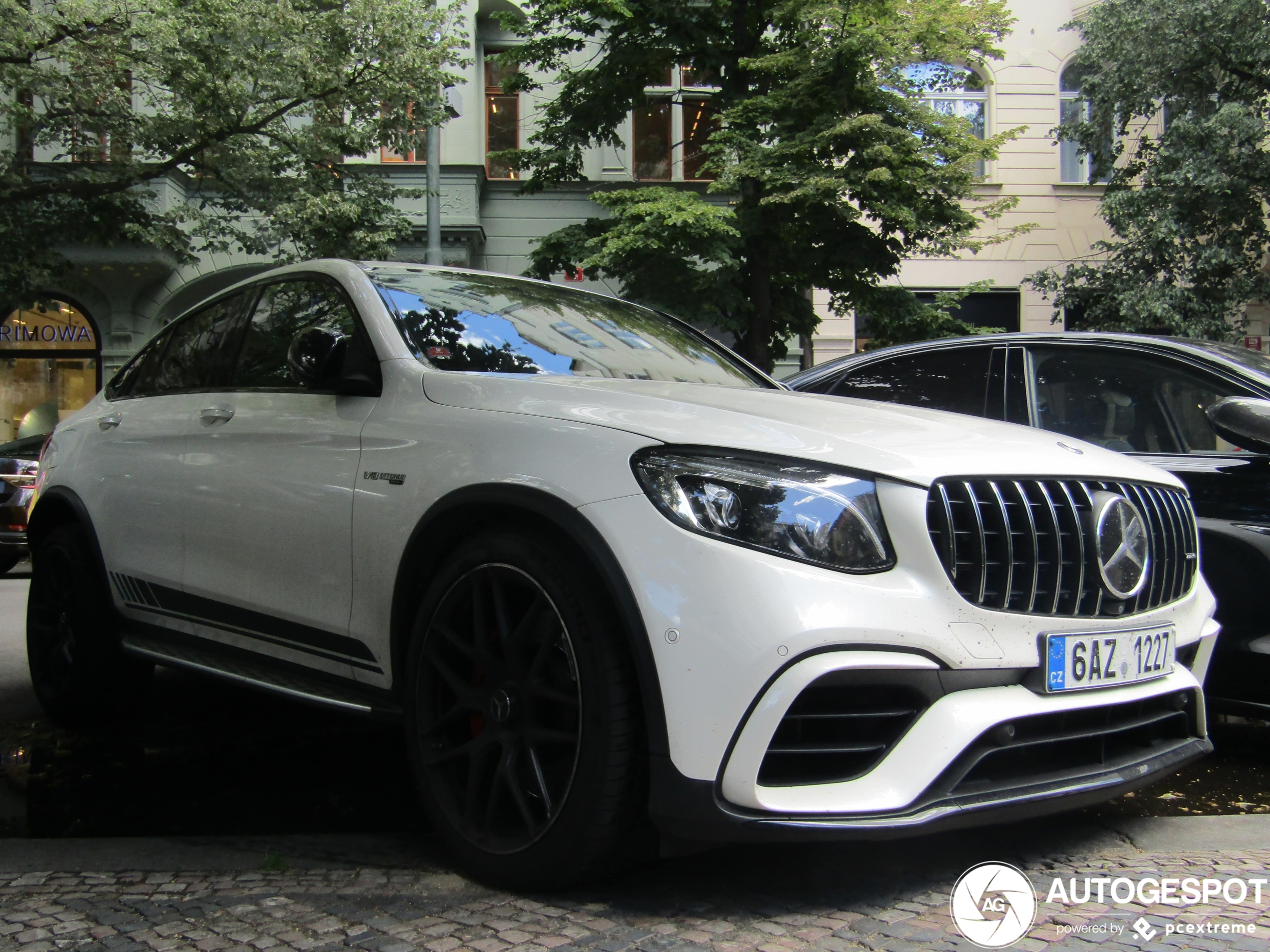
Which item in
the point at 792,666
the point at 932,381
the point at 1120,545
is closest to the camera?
the point at 792,666

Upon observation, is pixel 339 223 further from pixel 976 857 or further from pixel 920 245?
pixel 976 857

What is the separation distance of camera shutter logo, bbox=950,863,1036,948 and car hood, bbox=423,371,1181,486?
3.03 feet

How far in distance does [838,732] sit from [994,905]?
57cm

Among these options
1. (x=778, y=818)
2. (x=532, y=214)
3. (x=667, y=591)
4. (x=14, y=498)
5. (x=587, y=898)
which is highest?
(x=532, y=214)

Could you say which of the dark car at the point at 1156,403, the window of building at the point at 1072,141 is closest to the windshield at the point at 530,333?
the dark car at the point at 1156,403

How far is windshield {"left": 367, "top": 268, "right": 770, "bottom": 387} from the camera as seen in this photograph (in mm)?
3459

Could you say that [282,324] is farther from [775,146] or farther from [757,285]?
[757,285]

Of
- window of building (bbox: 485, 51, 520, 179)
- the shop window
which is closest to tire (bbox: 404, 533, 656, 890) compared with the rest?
window of building (bbox: 485, 51, 520, 179)

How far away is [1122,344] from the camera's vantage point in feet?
14.8

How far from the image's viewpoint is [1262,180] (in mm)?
18703

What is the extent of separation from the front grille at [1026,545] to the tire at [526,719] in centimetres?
75

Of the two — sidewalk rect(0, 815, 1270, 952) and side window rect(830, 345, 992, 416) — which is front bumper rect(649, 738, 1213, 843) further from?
side window rect(830, 345, 992, 416)

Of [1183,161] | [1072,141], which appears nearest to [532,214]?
[1072,141]

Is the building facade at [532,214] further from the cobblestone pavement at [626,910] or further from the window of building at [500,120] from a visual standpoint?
the cobblestone pavement at [626,910]
